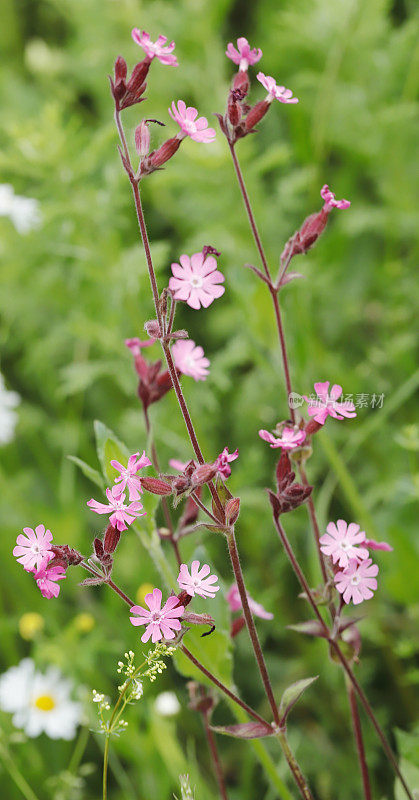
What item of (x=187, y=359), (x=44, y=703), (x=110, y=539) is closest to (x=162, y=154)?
(x=187, y=359)

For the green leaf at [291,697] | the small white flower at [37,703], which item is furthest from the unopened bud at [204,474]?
the small white flower at [37,703]

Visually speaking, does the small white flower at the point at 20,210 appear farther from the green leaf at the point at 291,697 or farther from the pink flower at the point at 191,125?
the green leaf at the point at 291,697

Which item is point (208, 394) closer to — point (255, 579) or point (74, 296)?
point (255, 579)

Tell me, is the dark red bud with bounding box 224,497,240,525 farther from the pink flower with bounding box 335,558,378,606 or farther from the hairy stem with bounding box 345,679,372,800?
the hairy stem with bounding box 345,679,372,800

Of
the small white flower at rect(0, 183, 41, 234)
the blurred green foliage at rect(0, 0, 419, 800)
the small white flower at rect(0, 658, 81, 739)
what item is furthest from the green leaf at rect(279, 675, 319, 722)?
the small white flower at rect(0, 183, 41, 234)

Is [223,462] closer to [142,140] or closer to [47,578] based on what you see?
[47,578]
